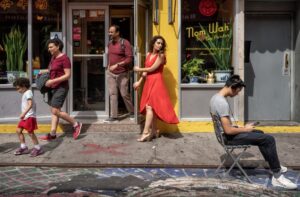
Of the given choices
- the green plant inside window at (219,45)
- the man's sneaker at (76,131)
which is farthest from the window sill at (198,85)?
the man's sneaker at (76,131)

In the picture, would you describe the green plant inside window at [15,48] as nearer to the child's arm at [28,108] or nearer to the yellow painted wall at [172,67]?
the child's arm at [28,108]

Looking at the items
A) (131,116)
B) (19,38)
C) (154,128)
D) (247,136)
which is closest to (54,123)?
(154,128)

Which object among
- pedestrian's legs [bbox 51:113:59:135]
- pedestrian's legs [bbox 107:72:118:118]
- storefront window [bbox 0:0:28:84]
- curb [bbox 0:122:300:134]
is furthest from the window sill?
storefront window [bbox 0:0:28:84]

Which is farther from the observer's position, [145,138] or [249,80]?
[249,80]

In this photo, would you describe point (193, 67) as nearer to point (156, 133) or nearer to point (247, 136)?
point (156, 133)

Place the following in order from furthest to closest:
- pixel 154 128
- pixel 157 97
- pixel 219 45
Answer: pixel 219 45, pixel 154 128, pixel 157 97

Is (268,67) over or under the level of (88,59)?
under

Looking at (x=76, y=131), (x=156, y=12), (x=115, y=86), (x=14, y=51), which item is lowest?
(x=76, y=131)

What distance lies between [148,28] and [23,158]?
12.9 ft

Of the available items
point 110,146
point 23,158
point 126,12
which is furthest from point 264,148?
point 126,12

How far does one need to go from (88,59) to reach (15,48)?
1.48m

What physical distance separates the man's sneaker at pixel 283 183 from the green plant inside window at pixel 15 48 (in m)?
5.83

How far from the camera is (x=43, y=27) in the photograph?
34.0 ft

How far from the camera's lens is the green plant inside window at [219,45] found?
398 inches
